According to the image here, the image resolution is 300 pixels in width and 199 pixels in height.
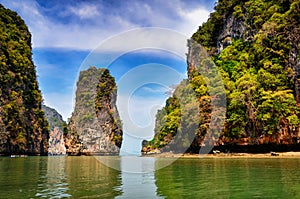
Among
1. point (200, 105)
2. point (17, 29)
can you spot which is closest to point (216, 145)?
point (200, 105)

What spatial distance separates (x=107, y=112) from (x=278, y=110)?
2403 inches

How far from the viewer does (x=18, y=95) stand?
57812mm

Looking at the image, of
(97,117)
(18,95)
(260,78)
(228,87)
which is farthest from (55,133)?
(260,78)

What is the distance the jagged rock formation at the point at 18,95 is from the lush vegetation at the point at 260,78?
31504 millimetres

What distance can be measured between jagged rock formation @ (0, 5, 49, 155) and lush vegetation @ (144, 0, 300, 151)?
3150 cm

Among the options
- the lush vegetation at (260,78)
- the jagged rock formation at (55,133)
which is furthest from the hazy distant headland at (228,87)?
the jagged rock formation at (55,133)

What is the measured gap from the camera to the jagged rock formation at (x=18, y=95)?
52.0 metres

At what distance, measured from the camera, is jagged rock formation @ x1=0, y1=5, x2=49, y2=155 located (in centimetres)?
5203

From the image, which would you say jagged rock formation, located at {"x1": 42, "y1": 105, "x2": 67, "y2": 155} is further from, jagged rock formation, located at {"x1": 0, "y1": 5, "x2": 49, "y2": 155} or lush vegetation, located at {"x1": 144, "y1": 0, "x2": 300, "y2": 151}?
lush vegetation, located at {"x1": 144, "y1": 0, "x2": 300, "y2": 151}

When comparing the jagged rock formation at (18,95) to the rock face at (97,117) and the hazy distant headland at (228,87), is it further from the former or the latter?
the rock face at (97,117)

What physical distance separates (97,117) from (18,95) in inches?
1249

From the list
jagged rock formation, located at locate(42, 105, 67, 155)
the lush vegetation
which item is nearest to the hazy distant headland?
the lush vegetation

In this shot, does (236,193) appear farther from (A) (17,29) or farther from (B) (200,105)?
(A) (17,29)

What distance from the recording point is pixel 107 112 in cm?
8656
